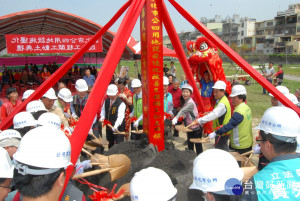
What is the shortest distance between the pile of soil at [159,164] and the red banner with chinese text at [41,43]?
7.65m

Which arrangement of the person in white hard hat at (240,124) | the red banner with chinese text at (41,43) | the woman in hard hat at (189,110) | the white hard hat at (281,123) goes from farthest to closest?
the red banner with chinese text at (41,43) < the woman in hard hat at (189,110) < the person in white hard hat at (240,124) < the white hard hat at (281,123)

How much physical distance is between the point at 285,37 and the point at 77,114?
5665cm

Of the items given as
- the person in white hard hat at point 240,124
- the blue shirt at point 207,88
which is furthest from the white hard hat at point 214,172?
the blue shirt at point 207,88

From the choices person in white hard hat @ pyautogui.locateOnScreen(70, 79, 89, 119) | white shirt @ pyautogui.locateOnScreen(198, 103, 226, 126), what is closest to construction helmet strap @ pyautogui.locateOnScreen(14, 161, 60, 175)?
white shirt @ pyautogui.locateOnScreen(198, 103, 226, 126)

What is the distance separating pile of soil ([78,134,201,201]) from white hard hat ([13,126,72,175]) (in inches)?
68.5

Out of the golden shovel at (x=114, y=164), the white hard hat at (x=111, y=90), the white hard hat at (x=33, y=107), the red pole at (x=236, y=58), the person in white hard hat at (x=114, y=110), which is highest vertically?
the red pole at (x=236, y=58)

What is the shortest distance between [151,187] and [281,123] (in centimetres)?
117

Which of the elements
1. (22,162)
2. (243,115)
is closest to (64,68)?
(22,162)

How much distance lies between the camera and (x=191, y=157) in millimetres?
3590

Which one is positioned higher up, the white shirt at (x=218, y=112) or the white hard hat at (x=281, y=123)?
the white hard hat at (x=281, y=123)

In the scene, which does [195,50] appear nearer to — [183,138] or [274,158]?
[183,138]

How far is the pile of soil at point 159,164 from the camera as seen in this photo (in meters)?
3.04

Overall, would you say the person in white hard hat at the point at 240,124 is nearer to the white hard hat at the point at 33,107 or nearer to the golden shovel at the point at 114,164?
the golden shovel at the point at 114,164

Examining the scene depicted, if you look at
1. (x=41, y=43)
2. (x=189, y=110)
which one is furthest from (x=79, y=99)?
(x=41, y=43)
